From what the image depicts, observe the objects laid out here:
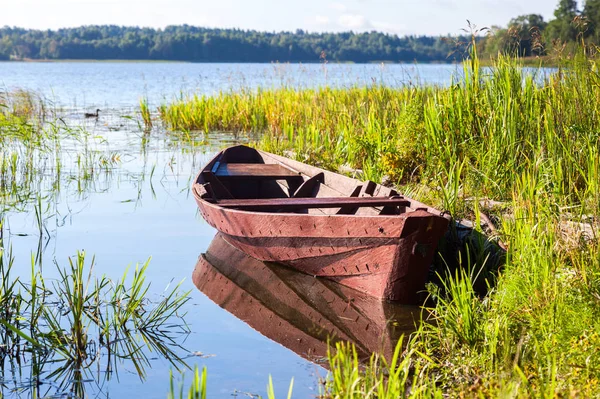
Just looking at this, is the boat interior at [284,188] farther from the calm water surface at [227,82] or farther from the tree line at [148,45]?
the tree line at [148,45]

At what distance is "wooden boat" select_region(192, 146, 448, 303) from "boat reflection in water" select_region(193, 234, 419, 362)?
0.11m

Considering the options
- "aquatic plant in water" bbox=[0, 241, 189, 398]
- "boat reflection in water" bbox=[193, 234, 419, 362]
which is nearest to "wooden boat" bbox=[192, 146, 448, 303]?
"boat reflection in water" bbox=[193, 234, 419, 362]

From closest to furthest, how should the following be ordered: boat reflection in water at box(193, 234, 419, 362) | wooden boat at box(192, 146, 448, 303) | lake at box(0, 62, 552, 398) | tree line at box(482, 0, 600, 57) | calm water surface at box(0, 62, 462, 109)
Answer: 1. lake at box(0, 62, 552, 398)
2. boat reflection in water at box(193, 234, 419, 362)
3. wooden boat at box(192, 146, 448, 303)
4. tree line at box(482, 0, 600, 57)
5. calm water surface at box(0, 62, 462, 109)

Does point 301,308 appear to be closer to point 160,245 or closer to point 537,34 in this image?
point 160,245

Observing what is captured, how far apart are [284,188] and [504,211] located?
2.79 metres

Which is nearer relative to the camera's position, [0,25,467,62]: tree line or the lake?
the lake

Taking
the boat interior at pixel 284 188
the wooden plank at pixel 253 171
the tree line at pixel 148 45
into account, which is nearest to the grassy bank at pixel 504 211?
the boat interior at pixel 284 188

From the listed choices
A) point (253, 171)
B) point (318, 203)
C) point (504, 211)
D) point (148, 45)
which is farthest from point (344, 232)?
point (148, 45)

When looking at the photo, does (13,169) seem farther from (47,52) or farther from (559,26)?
(47,52)

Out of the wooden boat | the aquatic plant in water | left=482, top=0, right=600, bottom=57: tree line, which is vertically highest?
left=482, top=0, right=600, bottom=57: tree line

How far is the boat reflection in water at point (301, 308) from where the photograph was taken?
15.6 ft

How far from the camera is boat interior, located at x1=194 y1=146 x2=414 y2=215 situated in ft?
19.0

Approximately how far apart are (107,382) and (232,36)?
69299 millimetres

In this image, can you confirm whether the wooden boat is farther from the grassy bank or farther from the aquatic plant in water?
the aquatic plant in water
